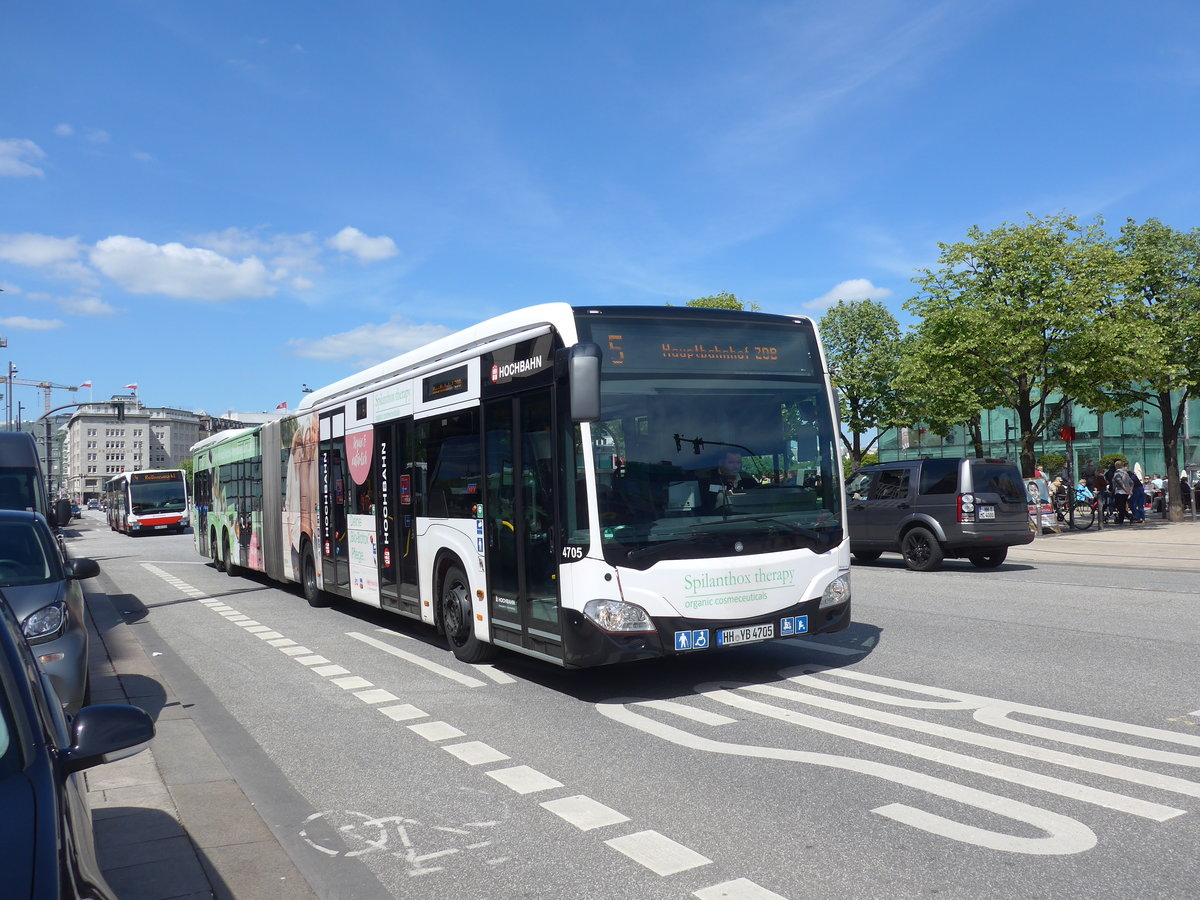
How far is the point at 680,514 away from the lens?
292 inches

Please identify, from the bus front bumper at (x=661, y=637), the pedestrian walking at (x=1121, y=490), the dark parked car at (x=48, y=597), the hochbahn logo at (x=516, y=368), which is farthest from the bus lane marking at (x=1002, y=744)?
the pedestrian walking at (x=1121, y=490)

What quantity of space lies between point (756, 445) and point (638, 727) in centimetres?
225

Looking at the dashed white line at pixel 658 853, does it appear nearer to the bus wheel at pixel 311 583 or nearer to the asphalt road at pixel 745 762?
the asphalt road at pixel 745 762

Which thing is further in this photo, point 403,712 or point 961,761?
point 403,712

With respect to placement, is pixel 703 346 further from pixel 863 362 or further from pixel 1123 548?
pixel 863 362

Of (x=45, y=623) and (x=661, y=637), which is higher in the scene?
(x=45, y=623)

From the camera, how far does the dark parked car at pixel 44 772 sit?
229cm

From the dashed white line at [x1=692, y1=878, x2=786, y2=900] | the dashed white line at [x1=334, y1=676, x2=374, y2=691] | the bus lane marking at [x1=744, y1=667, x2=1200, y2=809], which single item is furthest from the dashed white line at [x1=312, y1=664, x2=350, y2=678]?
the dashed white line at [x1=692, y1=878, x2=786, y2=900]

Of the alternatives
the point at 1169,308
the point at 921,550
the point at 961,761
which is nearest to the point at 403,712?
the point at 961,761

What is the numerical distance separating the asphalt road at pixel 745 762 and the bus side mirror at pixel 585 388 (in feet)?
6.63

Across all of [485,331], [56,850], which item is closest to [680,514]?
[485,331]

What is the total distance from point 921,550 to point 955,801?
1260 centimetres

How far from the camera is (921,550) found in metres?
17.1

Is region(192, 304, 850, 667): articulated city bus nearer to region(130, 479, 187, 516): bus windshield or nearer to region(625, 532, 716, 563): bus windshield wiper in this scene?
region(625, 532, 716, 563): bus windshield wiper
